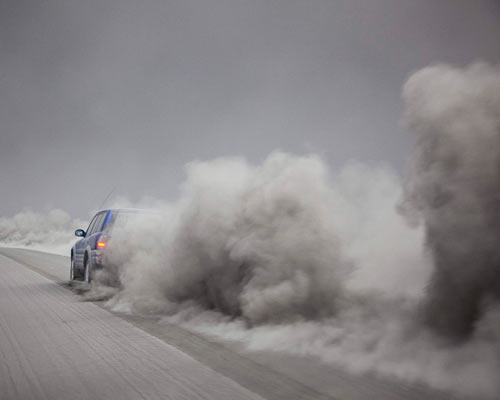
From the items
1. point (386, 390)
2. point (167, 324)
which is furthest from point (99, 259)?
point (386, 390)

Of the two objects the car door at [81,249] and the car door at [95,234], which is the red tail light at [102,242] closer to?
the car door at [95,234]

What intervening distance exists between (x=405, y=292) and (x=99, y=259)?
6.86 meters

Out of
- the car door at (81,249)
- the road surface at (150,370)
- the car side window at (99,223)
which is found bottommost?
the road surface at (150,370)

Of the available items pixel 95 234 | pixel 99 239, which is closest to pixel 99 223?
pixel 95 234

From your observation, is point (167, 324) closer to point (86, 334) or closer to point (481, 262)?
point (86, 334)

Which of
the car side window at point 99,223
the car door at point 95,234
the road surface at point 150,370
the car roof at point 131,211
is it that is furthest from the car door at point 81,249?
the road surface at point 150,370

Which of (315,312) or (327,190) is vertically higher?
(327,190)

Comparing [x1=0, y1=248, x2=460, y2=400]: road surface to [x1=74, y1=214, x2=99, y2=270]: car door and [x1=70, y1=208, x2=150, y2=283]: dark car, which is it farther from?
[x1=74, y1=214, x2=99, y2=270]: car door

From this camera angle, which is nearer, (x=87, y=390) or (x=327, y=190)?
(x=87, y=390)

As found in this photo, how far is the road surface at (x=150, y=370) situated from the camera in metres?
3.50

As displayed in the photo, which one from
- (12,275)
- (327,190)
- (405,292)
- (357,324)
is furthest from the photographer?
(12,275)

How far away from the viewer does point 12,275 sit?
46.7 feet

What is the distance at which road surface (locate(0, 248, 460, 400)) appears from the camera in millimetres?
3498

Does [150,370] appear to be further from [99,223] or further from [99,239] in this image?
[99,223]
